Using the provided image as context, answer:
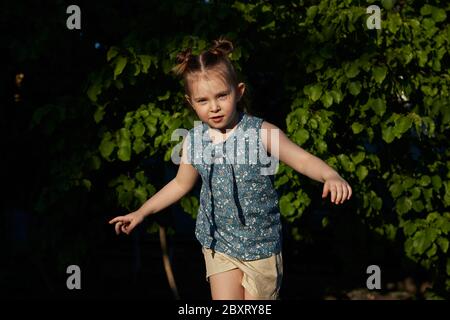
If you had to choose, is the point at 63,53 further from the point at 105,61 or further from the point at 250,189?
the point at 250,189

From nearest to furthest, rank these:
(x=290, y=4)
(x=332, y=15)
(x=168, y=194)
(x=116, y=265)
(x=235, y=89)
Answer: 1. (x=235, y=89)
2. (x=168, y=194)
3. (x=332, y=15)
4. (x=290, y=4)
5. (x=116, y=265)

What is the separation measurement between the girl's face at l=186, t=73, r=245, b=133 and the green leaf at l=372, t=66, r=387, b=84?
1.20 metres

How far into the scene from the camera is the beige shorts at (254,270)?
307 centimetres

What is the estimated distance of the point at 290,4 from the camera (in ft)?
15.0

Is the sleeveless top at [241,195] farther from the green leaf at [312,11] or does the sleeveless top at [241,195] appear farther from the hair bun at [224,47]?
the green leaf at [312,11]

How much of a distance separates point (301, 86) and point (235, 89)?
1.35 m

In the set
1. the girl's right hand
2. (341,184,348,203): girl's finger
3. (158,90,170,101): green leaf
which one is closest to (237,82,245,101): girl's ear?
A: the girl's right hand

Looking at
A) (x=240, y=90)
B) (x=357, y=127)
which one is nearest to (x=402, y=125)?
(x=357, y=127)

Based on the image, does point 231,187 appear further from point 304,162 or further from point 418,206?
point 418,206

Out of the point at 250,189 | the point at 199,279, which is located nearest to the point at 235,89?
the point at 250,189

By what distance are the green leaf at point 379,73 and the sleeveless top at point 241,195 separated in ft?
3.57

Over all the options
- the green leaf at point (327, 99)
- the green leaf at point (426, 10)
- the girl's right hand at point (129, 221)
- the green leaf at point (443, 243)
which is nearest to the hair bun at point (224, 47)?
the girl's right hand at point (129, 221)

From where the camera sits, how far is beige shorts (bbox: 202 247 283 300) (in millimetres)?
3072

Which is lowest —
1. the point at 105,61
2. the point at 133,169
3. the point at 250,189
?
the point at 250,189
